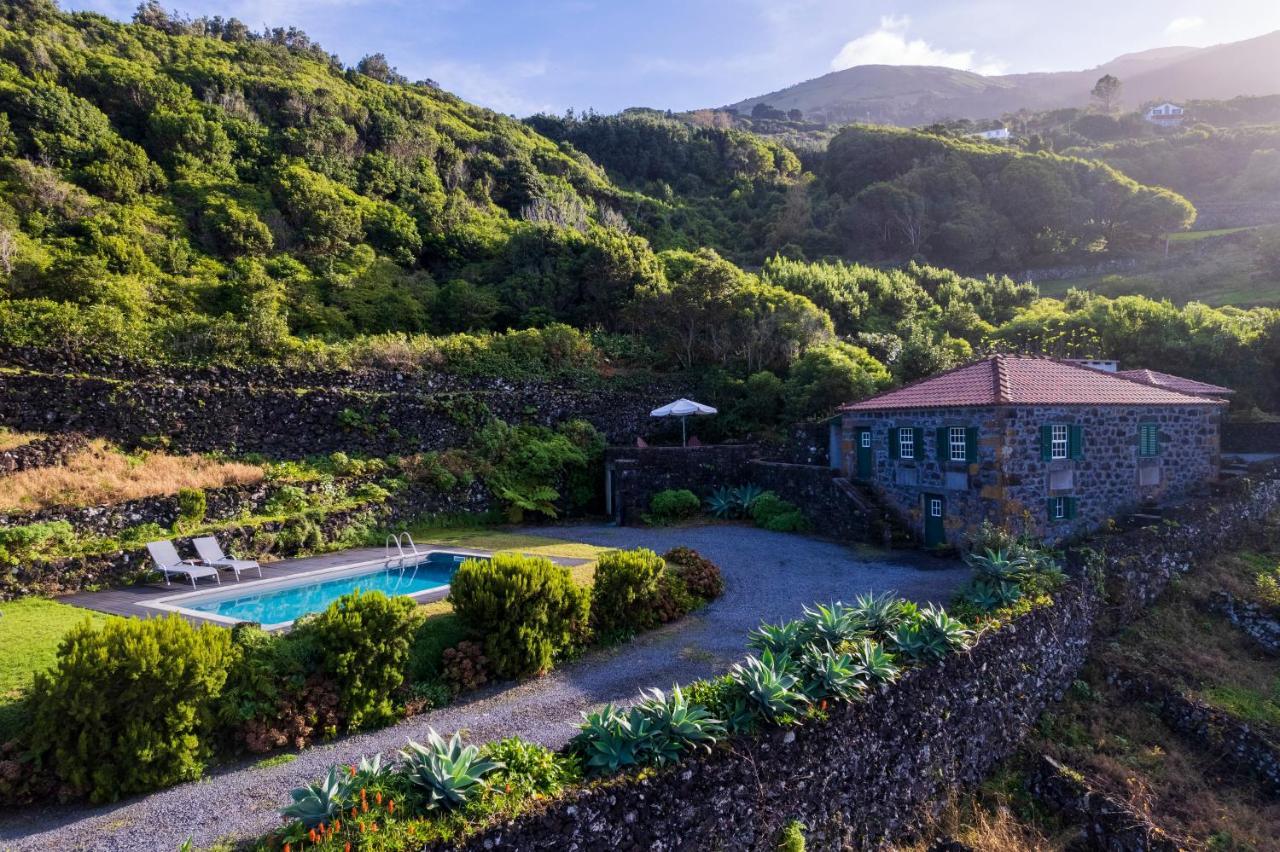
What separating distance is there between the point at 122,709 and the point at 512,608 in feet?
13.0

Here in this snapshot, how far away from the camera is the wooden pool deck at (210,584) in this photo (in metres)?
10.6

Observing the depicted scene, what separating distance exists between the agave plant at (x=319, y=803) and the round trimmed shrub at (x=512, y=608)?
3480 millimetres

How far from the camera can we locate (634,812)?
560 centimetres

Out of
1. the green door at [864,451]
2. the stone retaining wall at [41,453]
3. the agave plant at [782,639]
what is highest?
the stone retaining wall at [41,453]

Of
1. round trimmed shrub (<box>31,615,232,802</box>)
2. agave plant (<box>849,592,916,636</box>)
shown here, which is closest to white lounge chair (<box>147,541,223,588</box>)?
round trimmed shrub (<box>31,615,232,802</box>)

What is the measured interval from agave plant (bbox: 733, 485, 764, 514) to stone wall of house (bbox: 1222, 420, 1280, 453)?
1359cm

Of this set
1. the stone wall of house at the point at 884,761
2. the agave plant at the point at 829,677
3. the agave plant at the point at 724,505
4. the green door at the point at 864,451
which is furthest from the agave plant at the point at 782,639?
the agave plant at the point at 724,505

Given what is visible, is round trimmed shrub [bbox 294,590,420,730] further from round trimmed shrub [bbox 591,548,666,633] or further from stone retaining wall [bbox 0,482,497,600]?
stone retaining wall [bbox 0,482,497,600]

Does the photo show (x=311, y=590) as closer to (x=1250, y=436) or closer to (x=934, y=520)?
(x=934, y=520)

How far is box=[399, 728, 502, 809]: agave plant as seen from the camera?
5129 millimetres

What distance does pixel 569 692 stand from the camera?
8.20 m

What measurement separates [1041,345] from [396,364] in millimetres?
22888

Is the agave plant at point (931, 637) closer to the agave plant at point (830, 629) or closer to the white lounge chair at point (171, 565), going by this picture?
the agave plant at point (830, 629)

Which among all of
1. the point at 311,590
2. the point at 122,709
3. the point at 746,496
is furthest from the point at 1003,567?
the point at 311,590
